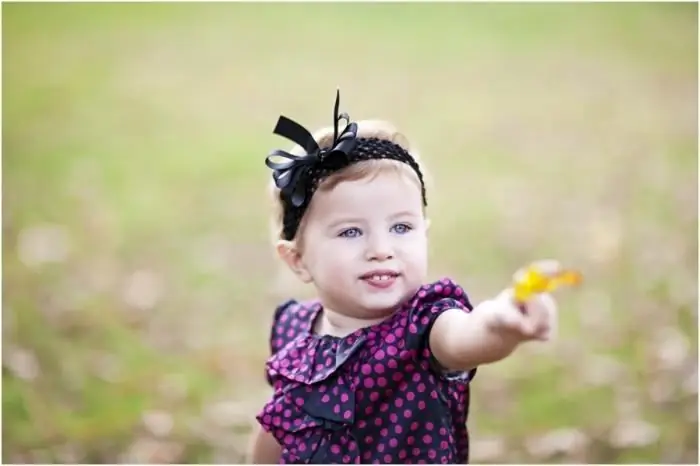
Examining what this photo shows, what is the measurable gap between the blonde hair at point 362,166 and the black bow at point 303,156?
24mm

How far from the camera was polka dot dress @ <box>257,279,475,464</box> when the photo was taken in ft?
4.71

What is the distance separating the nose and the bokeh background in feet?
3.04

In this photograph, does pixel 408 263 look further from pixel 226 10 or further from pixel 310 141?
pixel 226 10

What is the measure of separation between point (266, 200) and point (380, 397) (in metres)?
1.64

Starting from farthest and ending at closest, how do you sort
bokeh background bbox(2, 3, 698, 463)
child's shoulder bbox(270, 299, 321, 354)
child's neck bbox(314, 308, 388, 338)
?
bokeh background bbox(2, 3, 698, 463), child's shoulder bbox(270, 299, 321, 354), child's neck bbox(314, 308, 388, 338)

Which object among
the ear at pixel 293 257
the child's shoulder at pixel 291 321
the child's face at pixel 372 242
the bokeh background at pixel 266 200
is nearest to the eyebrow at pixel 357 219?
the child's face at pixel 372 242

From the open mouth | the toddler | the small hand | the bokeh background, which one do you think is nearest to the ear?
the toddler

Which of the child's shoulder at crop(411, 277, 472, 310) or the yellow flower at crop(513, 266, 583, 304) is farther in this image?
the child's shoulder at crop(411, 277, 472, 310)

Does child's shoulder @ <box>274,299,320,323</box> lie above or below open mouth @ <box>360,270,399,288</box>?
above

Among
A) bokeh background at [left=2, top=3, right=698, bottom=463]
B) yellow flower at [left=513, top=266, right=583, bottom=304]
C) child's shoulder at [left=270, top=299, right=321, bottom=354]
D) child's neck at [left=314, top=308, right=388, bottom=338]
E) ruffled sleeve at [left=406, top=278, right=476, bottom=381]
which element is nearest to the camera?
yellow flower at [left=513, top=266, right=583, bottom=304]

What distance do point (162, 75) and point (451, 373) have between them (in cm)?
329

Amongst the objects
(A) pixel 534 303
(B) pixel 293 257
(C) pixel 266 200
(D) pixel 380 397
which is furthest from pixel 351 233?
(C) pixel 266 200

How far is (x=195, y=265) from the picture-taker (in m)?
3.17

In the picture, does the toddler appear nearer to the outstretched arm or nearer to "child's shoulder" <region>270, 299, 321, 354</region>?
the outstretched arm
